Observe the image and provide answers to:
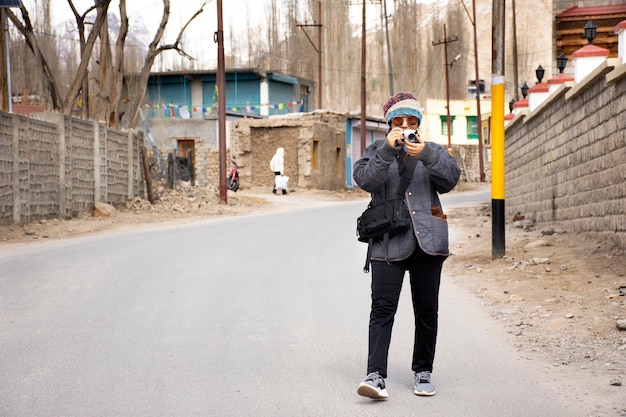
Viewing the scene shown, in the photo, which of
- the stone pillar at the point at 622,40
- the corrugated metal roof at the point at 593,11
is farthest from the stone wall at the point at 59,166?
the corrugated metal roof at the point at 593,11

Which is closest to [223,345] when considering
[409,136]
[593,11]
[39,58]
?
[409,136]

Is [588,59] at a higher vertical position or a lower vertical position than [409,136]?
higher

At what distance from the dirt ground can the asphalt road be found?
0.26m

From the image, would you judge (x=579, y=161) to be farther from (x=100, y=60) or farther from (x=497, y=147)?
(x=100, y=60)

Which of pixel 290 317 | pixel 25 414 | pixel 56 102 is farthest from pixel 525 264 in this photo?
pixel 56 102

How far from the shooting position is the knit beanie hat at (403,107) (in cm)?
504

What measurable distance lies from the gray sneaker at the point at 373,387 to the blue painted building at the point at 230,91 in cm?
4559

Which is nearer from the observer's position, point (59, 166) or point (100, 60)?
point (59, 166)

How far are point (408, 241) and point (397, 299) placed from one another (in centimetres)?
35

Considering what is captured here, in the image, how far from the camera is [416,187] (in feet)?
16.8

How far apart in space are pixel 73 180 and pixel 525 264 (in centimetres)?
1133

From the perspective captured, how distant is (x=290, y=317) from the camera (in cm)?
760

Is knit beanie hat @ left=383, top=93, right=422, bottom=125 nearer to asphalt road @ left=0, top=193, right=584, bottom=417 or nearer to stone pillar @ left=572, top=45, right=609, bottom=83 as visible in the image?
asphalt road @ left=0, top=193, right=584, bottom=417

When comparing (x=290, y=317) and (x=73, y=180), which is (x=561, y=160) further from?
(x=73, y=180)
